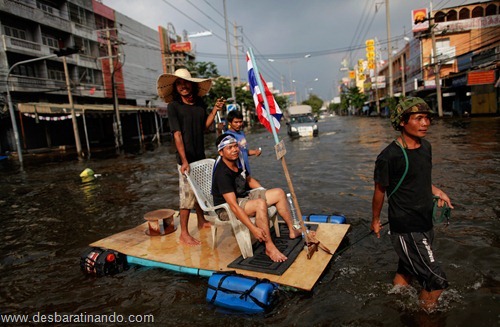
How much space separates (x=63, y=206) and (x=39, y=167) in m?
11.9

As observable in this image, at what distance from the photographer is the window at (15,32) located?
26.9 meters

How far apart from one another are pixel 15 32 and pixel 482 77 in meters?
36.9

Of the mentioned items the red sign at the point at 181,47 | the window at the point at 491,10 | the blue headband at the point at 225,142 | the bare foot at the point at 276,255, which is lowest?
the bare foot at the point at 276,255

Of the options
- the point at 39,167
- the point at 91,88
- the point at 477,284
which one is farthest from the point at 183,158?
the point at 91,88

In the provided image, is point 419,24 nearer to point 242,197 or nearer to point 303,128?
point 303,128

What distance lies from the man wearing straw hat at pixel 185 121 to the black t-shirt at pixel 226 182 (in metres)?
0.66

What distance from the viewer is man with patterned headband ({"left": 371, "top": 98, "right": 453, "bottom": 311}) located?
286 centimetres

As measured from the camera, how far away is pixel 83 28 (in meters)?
34.7

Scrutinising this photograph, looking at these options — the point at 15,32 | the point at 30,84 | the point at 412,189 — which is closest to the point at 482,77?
the point at 412,189

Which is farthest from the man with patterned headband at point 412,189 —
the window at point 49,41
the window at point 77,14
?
the window at point 77,14

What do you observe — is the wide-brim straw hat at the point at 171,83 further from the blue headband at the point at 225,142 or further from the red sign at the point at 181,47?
the red sign at the point at 181,47

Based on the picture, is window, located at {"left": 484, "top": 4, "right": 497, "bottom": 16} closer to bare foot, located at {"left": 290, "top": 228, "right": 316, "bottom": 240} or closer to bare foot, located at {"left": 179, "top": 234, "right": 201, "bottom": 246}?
bare foot, located at {"left": 290, "top": 228, "right": 316, "bottom": 240}

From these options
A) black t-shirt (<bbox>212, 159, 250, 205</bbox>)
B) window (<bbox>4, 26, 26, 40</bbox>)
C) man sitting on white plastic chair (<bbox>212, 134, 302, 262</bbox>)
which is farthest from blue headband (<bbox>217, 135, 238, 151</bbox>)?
window (<bbox>4, 26, 26, 40</bbox>)

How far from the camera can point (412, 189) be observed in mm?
2916
